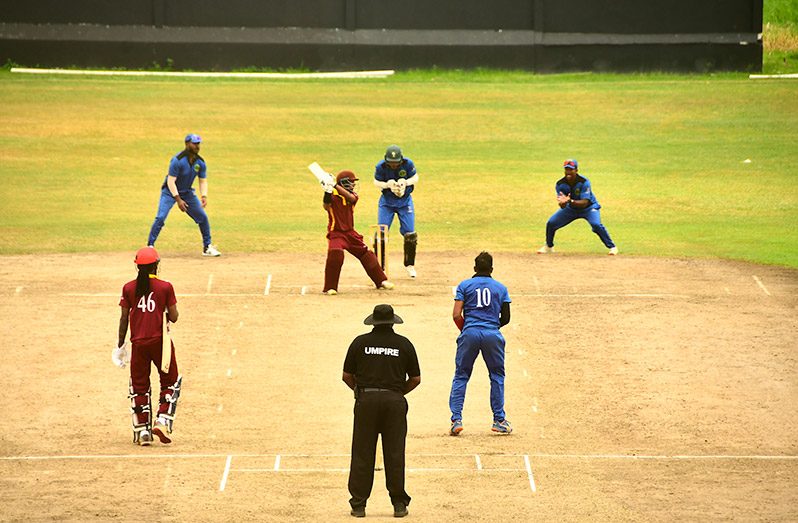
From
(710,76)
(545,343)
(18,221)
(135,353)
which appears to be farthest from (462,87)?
(135,353)

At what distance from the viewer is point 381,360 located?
1308 cm

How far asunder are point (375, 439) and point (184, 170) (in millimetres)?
13641

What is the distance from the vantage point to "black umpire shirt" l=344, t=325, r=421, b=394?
13094 mm

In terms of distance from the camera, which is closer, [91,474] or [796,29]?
[91,474]

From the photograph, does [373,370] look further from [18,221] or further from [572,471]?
[18,221]

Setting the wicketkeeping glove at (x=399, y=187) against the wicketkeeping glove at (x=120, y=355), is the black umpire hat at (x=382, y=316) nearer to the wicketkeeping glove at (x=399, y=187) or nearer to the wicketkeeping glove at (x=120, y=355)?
the wicketkeeping glove at (x=120, y=355)

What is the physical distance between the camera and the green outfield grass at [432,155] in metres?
31.0

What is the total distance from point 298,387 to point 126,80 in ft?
120

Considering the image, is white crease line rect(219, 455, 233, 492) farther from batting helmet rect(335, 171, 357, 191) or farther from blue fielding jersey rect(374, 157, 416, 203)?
blue fielding jersey rect(374, 157, 416, 203)

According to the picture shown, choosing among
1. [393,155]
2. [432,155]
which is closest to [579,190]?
[393,155]

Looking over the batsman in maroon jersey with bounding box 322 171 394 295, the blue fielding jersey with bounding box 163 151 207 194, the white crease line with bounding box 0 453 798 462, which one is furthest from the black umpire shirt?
the blue fielding jersey with bounding box 163 151 207 194

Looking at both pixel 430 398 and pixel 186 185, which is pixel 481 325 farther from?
pixel 186 185

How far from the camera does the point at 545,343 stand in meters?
20.5

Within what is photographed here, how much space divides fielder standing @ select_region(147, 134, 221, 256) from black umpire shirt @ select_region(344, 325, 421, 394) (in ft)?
43.0
